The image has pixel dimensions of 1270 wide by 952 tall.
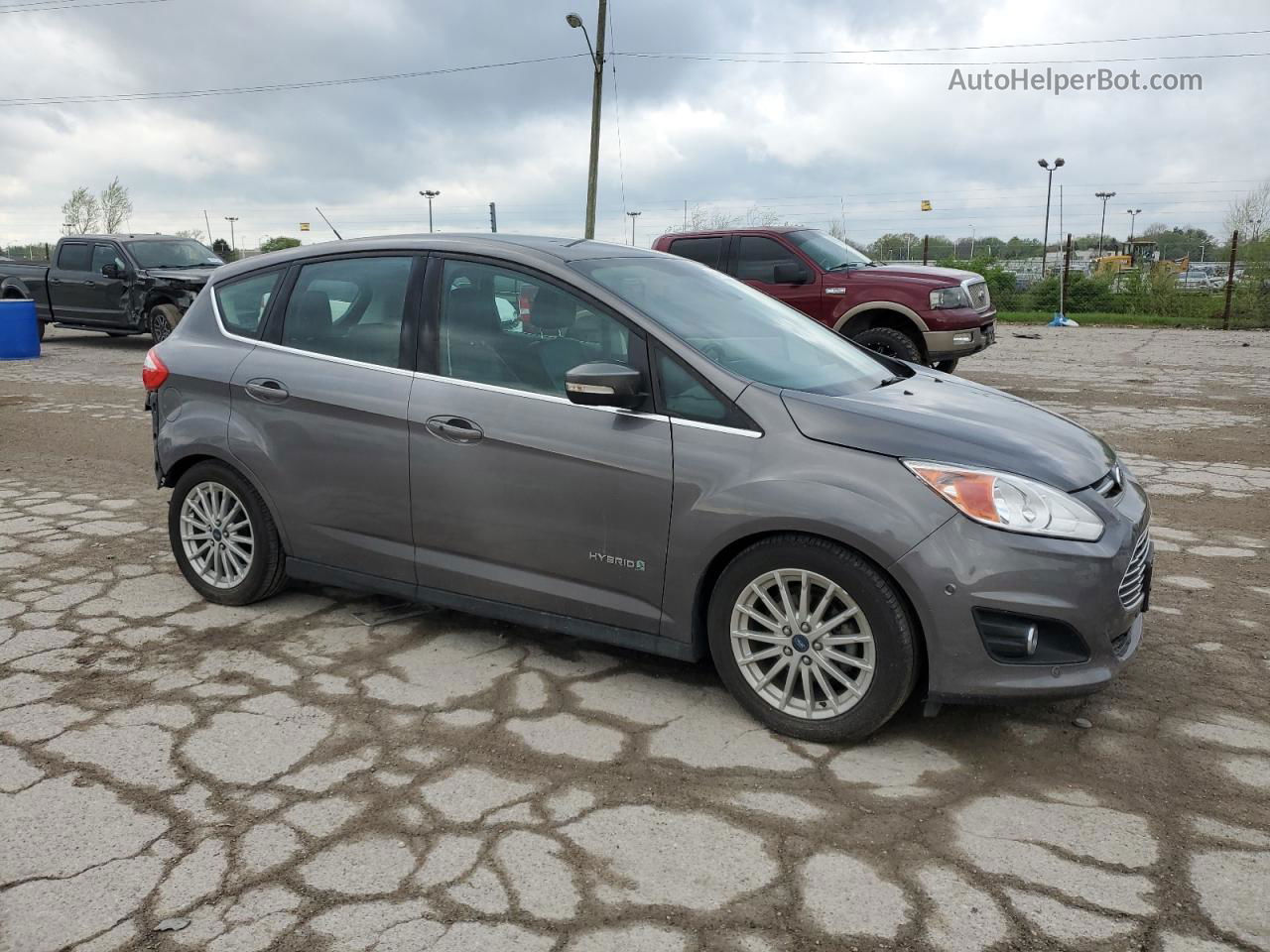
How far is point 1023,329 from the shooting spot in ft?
73.2

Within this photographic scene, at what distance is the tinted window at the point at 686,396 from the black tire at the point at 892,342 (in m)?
7.84

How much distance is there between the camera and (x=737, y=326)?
421 centimetres

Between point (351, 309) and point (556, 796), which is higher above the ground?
point (351, 309)

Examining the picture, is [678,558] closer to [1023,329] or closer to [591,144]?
[1023,329]

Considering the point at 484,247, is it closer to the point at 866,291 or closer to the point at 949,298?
the point at 866,291

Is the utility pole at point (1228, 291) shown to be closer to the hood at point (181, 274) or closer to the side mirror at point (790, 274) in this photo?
the side mirror at point (790, 274)

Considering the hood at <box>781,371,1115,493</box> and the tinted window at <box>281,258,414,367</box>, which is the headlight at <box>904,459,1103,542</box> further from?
the tinted window at <box>281,258,414,367</box>

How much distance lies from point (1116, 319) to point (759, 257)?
582 inches

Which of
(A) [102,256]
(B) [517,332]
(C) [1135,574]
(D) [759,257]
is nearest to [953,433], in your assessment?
(C) [1135,574]

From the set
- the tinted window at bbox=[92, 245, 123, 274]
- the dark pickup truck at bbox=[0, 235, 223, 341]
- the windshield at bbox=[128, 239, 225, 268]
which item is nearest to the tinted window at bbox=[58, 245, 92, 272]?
the dark pickup truck at bbox=[0, 235, 223, 341]

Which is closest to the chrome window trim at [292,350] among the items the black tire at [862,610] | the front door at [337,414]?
the front door at [337,414]

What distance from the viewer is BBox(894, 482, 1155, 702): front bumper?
126 inches

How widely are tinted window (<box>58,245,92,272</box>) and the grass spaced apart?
18771mm

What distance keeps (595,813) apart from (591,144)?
920 inches
